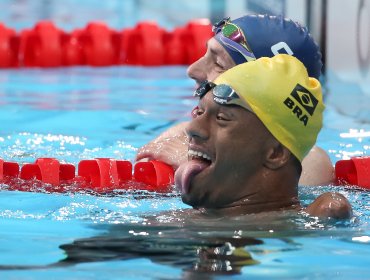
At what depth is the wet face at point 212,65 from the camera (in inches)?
165

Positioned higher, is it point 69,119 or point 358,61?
point 358,61

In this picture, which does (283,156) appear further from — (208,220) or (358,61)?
(358,61)

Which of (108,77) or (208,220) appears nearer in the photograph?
(208,220)

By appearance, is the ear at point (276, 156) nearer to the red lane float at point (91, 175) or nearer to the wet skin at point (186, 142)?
the wet skin at point (186, 142)

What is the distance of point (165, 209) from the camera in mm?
3830

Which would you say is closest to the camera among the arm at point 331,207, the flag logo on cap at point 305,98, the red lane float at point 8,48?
the arm at point 331,207

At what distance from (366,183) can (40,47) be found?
477cm

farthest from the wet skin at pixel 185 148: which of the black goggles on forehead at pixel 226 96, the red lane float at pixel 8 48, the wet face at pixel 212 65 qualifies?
the red lane float at pixel 8 48

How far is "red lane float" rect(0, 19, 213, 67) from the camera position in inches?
340

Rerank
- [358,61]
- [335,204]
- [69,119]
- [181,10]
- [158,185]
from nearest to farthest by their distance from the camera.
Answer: [335,204] → [158,185] → [69,119] → [358,61] → [181,10]

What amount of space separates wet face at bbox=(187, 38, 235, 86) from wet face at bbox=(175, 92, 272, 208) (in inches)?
37.3

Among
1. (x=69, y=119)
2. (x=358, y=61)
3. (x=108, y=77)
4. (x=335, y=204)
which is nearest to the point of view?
(x=335, y=204)

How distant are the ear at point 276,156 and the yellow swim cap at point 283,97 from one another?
16 millimetres

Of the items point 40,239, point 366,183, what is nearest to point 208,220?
point 40,239
